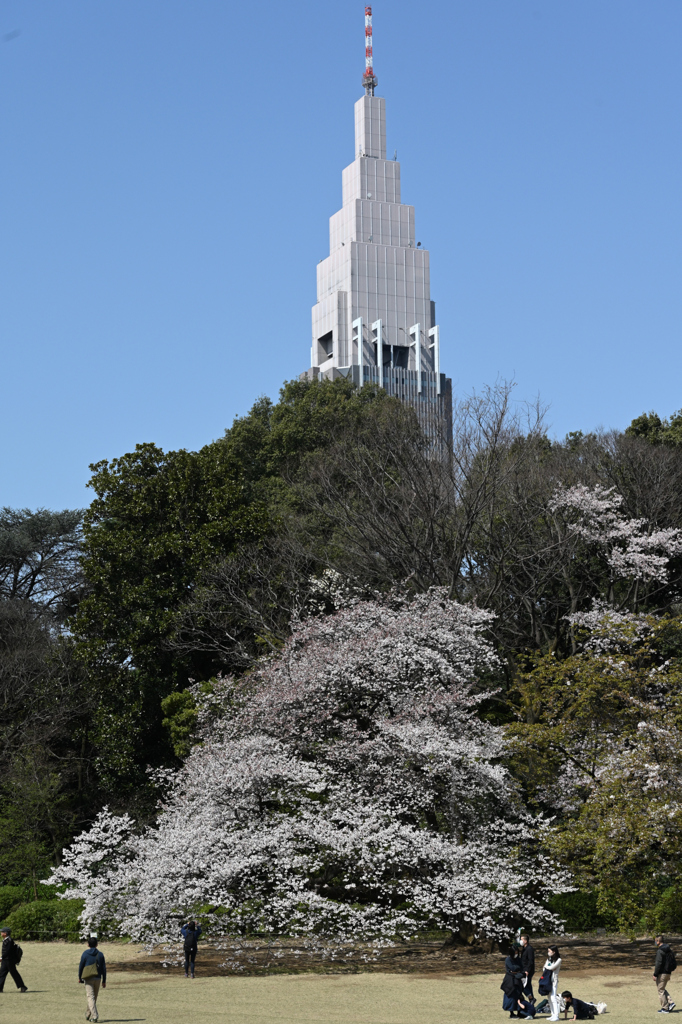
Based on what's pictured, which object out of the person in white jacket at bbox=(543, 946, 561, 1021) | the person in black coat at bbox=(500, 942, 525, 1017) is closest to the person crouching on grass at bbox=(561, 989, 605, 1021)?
the person in white jacket at bbox=(543, 946, 561, 1021)

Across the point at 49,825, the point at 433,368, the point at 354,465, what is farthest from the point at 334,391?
the point at 433,368

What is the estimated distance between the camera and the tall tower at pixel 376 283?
11744cm

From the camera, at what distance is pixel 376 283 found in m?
119

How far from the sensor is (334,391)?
159 ft

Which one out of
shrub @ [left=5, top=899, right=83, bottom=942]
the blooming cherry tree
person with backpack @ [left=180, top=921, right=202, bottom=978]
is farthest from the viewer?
shrub @ [left=5, top=899, right=83, bottom=942]

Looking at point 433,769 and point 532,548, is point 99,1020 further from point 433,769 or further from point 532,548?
point 532,548

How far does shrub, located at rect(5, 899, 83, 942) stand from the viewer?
2689 cm

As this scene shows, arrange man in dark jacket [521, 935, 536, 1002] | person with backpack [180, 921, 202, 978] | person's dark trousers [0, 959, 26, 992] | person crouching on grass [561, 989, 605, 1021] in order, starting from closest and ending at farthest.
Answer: person crouching on grass [561, 989, 605, 1021]
man in dark jacket [521, 935, 536, 1002]
person's dark trousers [0, 959, 26, 992]
person with backpack [180, 921, 202, 978]

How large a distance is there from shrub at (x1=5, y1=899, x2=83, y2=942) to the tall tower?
9213 cm

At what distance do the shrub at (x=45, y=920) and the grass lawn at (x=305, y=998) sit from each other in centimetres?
588

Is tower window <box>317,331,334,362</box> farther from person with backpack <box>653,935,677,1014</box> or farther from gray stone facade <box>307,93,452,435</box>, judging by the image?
person with backpack <box>653,935,677,1014</box>

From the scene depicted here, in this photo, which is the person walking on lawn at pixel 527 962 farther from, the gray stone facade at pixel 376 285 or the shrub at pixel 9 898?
the gray stone facade at pixel 376 285

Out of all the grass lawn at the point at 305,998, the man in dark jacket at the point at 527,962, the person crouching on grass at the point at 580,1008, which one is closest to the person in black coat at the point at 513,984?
the grass lawn at the point at 305,998

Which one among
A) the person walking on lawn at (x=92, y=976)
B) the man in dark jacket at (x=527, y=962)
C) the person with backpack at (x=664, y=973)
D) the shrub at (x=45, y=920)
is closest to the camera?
the person walking on lawn at (x=92, y=976)
